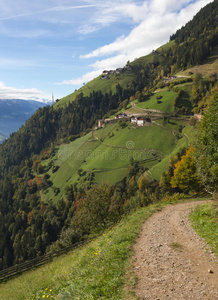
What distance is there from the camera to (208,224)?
18172mm

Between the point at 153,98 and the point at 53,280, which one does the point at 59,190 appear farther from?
the point at 53,280

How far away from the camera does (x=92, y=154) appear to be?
16362 cm

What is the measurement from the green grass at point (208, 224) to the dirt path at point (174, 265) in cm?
62

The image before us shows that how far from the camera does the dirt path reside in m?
9.70

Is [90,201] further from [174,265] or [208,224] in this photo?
[174,265]

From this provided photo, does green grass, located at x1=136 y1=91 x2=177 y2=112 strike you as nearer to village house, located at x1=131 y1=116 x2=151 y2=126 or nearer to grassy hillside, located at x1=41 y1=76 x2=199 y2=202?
grassy hillside, located at x1=41 y1=76 x2=199 y2=202

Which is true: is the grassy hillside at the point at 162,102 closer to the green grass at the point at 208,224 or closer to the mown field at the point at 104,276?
the green grass at the point at 208,224

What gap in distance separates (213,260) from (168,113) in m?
149

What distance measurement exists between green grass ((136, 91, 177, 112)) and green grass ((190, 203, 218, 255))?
14399 centimetres

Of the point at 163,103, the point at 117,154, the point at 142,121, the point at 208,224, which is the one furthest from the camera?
the point at 163,103

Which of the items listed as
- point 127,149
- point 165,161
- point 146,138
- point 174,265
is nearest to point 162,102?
point 146,138

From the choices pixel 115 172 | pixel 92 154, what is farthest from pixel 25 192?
pixel 115 172

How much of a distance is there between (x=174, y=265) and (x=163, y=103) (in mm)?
163670

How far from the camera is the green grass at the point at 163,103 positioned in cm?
15566
